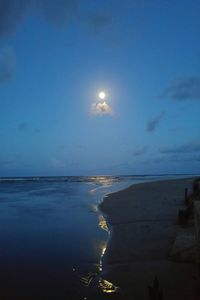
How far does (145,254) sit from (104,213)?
39.2 feet

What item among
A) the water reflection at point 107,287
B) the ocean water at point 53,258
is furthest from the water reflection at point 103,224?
the water reflection at point 107,287

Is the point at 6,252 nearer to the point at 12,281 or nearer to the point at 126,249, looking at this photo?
the point at 12,281

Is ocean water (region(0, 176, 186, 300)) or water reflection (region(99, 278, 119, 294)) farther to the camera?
ocean water (region(0, 176, 186, 300))

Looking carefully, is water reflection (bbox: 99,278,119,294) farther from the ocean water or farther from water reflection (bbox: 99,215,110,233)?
water reflection (bbox: 99,215,110,233)

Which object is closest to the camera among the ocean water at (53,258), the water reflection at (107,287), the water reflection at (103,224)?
the water reflection at (107,287)

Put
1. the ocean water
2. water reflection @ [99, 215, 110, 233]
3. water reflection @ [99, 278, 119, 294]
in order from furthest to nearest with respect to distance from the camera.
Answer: water reflection @ [99, 215, 110, 233]
the ocean water
water reflection @ [99, 278, 119, 294]

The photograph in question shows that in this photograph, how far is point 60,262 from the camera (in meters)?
12.0

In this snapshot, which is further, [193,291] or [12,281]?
[12,281]

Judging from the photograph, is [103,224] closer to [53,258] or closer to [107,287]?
[53,258]

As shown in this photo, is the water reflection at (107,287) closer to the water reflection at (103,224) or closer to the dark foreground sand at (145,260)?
the dark foreground sand at (145,260)

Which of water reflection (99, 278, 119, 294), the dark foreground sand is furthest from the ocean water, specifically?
the dark foreground sand

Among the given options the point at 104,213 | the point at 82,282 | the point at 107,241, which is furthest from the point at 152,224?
the point at 82,282

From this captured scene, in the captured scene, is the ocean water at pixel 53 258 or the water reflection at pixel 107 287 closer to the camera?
the water reflection at pixel 107 287

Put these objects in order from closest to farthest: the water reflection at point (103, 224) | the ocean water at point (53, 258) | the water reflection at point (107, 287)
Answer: the water reflection at point (107, 287), the ocean water at point (53, 258), the water reflection at point (103, 224)
